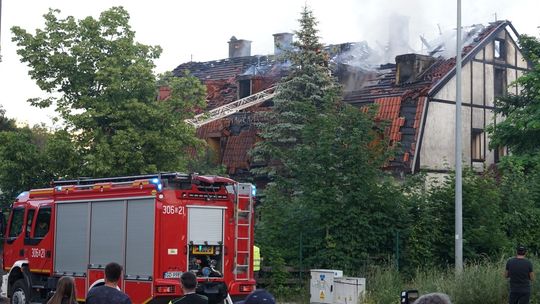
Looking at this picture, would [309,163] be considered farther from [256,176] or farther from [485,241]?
[256,176]

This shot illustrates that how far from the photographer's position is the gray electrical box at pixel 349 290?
67.5ft

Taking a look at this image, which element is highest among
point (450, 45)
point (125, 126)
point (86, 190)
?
point (450, 45)

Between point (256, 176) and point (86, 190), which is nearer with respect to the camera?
point (86, 190)

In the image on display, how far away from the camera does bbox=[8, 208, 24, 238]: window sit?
20.8m

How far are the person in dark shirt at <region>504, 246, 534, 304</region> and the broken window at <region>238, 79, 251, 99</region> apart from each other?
30.0m

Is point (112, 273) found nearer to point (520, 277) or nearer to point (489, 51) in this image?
point (520, 277)

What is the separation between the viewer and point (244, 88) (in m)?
45.5

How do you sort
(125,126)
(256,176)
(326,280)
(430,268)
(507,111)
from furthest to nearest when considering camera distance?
(256,176) → (507,111) → (125,126) → (430,268) → (326,280)

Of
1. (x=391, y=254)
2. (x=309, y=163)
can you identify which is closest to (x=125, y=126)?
(x=309, y=163)

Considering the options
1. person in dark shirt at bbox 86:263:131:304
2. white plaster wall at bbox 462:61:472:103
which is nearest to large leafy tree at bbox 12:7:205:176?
white plaster wall at bbox 462:61:472:103

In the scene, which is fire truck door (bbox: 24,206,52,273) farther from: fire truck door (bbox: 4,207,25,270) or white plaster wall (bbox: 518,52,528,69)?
white plaster wall (bbox: 518,52,528,69)

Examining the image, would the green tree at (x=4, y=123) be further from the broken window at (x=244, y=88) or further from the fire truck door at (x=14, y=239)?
the fire truck door at (x=14, y=239)

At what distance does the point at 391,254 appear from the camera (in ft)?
79.0

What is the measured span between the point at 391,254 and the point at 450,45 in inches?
820
